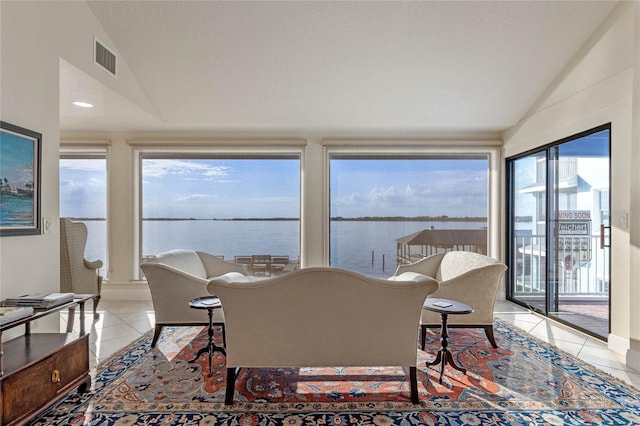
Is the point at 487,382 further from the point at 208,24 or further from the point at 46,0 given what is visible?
the point at 46,0

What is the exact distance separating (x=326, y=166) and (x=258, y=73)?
1.73 meters

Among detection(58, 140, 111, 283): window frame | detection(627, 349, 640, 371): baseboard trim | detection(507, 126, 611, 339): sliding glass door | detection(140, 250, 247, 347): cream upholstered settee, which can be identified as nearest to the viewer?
detection(627, 349, 640, 371): baseboard trim

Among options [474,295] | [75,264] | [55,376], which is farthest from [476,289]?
[75,264]

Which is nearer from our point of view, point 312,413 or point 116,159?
point 312,413

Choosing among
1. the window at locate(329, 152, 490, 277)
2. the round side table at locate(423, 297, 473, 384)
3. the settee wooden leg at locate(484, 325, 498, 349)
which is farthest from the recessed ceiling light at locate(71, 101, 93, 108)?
the settee wooden leg at locate(484, 325, 498, 349)

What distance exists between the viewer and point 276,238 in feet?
17.4

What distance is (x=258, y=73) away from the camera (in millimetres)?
3863

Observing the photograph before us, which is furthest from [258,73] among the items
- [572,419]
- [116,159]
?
[572,419]

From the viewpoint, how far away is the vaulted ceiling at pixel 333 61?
3143 millimetres

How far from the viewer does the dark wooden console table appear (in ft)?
5.95

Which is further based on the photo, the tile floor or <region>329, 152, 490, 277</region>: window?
<region>329, 152, 490, 277</region>: window

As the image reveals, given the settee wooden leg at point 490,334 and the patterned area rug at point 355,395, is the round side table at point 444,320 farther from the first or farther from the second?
the settee wooden leg at point 490,334

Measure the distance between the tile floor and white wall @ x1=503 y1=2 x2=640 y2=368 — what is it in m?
0.26

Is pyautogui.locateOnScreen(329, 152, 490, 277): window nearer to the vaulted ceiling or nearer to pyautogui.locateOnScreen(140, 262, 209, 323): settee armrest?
the vaulted ceiling
